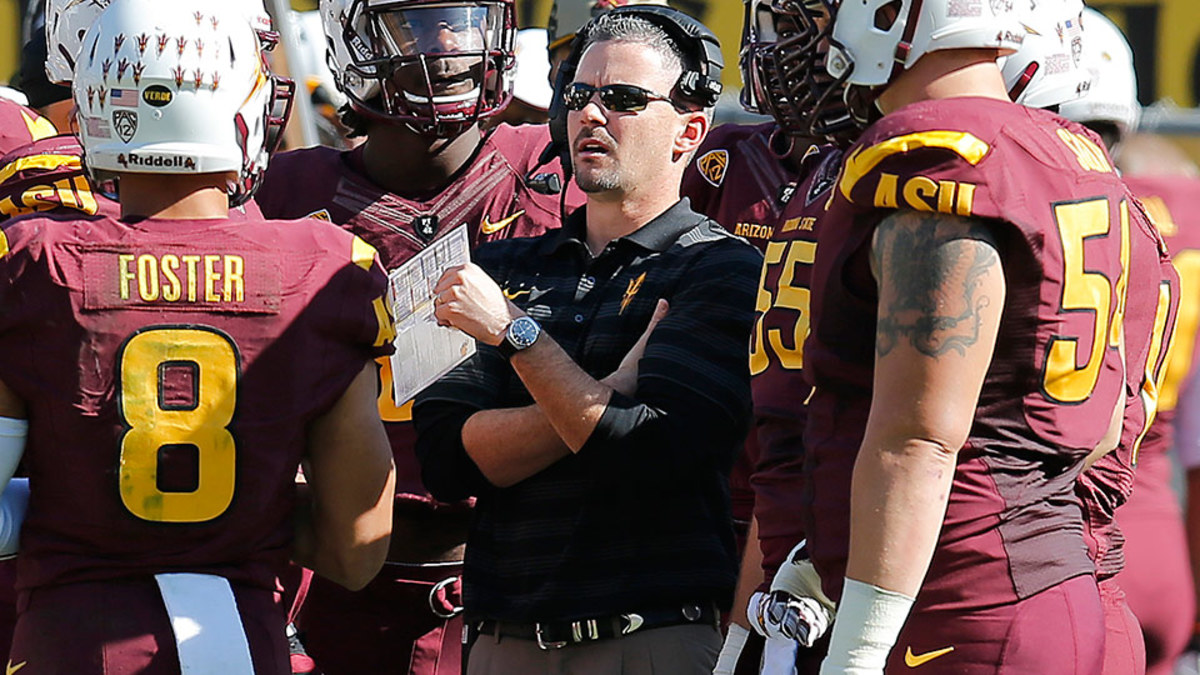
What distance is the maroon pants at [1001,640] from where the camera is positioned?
253cm

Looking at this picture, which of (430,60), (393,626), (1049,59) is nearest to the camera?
(1049,59)

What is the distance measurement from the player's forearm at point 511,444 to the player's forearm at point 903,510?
1.01 m

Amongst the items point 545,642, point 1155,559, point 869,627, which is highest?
point 869,627

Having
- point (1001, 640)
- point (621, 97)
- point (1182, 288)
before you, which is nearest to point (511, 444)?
point (621, 97)

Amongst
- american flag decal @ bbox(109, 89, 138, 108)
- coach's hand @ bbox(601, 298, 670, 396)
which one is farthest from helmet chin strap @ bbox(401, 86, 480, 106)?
american flag decal @ bbox(109, 89, 138, 108)

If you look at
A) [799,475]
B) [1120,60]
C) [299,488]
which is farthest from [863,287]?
[1120,60]

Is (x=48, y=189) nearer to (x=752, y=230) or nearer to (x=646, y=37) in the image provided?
(x=646, y=37)

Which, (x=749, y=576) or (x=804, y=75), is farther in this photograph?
(x=749, y=576)

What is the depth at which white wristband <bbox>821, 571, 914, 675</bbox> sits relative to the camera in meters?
2.43

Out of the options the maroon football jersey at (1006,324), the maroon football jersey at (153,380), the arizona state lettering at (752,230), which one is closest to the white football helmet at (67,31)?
the arizona state lettering at (752,230)

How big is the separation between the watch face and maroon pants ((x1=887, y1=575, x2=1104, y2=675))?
0.99 m

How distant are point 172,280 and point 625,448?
91 centimetres

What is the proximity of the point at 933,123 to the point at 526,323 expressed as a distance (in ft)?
3.42

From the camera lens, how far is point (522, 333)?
3248 millimetres
